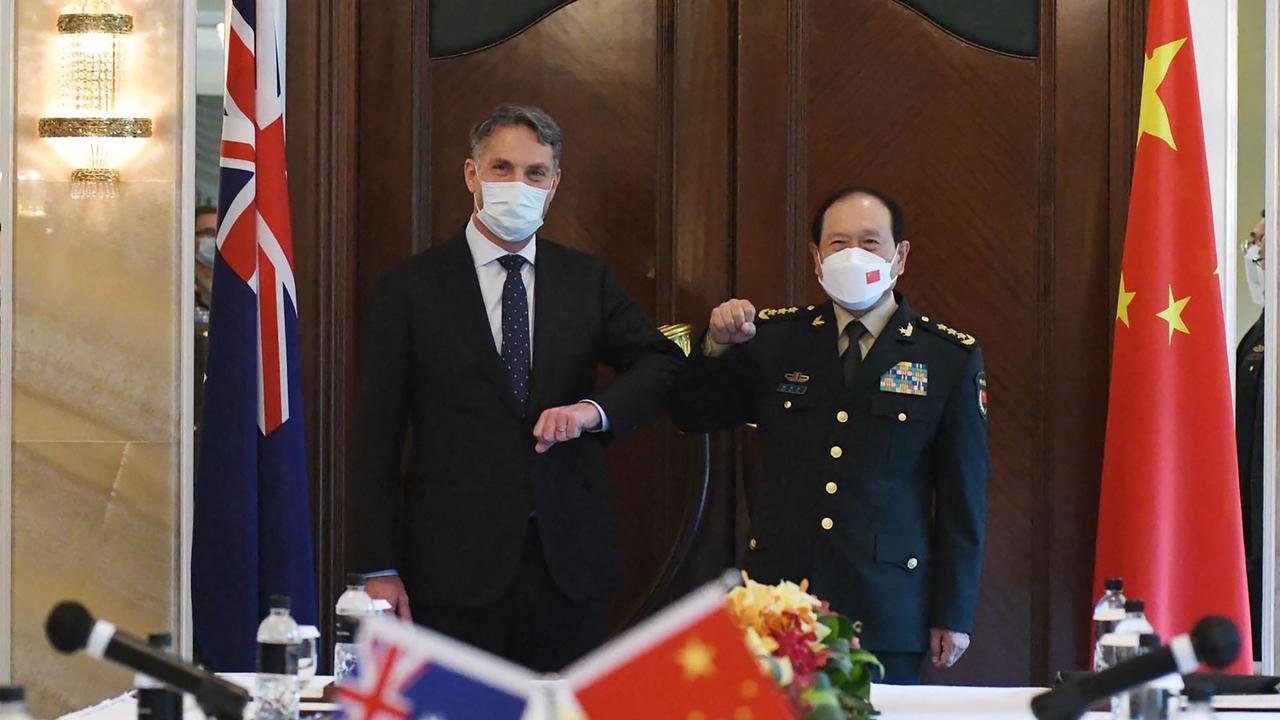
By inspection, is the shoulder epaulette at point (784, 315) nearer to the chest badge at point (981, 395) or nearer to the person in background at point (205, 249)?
the chest badge at point (981, 395)

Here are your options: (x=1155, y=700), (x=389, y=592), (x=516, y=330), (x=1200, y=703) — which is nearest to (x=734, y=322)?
(x=516, y=330)

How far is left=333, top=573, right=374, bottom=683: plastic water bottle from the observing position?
2404 mm

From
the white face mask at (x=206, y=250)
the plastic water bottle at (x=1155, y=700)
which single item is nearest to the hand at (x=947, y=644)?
the plastic water bottle at (x=1155, y=700)

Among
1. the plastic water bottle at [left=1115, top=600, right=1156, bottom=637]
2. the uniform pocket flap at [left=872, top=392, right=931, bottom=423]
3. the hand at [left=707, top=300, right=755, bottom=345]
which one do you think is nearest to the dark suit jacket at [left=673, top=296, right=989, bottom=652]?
the uniform pocket flap at [left=872, top=392, right=931, bottom=423]

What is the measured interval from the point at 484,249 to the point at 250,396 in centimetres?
70

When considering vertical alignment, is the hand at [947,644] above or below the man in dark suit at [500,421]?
below

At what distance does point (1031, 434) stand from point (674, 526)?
972 mm

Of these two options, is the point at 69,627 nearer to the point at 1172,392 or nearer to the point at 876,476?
the point at 876,476

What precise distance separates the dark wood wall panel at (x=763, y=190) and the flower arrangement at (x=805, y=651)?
1.81m

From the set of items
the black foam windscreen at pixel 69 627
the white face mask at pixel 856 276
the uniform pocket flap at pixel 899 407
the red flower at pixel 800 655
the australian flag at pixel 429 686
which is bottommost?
the red flower at pixel 800 655

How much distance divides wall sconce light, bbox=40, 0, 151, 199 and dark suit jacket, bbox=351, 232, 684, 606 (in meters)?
0.93

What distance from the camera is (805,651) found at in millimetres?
1825

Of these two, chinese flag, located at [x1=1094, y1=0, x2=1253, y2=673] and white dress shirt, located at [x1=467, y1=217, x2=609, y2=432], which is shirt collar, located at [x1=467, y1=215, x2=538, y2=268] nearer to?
white dress shirt, located at [x1=467, y1=217, x2=609, y2=432]

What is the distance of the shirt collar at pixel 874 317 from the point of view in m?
3.18
